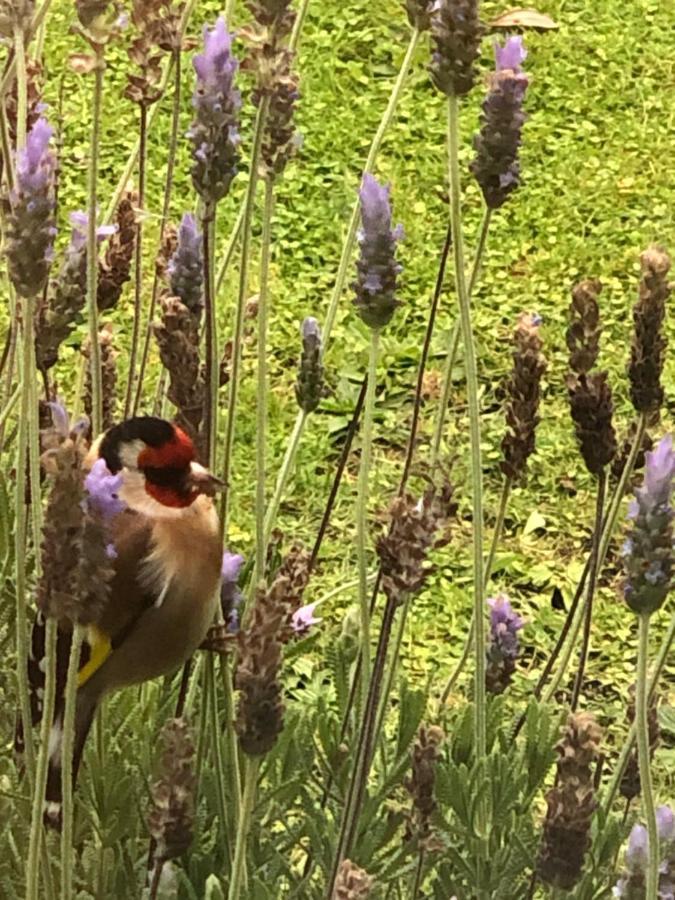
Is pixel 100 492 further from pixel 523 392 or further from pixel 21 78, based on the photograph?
pixel 523 392

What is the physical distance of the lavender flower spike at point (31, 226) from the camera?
0.84 metres

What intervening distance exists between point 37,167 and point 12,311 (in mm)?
381

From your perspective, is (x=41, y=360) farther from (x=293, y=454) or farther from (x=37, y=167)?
(x=37, y=167)

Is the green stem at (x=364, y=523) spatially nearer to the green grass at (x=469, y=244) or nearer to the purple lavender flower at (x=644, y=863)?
the purple lavender flower at (x=644, y=863)

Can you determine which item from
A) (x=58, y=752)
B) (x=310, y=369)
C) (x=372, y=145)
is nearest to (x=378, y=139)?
(x=372, y=145)

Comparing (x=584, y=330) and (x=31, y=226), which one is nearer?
(x=31, y=226)

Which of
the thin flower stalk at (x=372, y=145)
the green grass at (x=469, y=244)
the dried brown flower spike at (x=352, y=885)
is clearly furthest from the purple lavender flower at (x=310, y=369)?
the green grass at (x=469, y=244)

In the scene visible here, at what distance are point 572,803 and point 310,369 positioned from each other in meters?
0.49

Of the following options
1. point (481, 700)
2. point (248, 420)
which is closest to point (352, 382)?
point (248, 420)

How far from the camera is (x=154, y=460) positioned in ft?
4.11

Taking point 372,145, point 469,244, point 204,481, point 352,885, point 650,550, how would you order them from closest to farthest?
point 352,885
point 650,550
point 204,481
point 372,145
point 469,244

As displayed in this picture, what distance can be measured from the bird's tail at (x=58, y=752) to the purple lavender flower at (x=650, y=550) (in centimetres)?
41

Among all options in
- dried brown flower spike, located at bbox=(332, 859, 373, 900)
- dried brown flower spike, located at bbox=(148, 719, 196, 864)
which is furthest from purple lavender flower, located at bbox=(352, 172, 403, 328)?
dried brown flower spike, located at bbox=(332, 859, 373, 900)

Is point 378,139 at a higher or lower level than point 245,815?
higher
